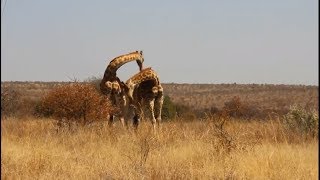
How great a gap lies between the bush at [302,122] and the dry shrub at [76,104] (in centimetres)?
455

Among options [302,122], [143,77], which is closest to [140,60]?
[143,77]

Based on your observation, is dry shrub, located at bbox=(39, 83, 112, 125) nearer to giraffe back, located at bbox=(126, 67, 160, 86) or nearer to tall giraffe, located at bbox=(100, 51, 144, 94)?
tall giraffe, located at bbox=(100, 51, 144, 94)

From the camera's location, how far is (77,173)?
6.73 metres

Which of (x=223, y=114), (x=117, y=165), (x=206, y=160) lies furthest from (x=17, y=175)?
(x=223, y=114)

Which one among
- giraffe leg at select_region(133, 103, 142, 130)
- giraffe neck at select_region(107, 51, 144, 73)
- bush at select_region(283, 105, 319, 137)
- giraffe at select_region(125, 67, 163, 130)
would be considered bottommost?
bush at select_region(283, 105, 319, 137)

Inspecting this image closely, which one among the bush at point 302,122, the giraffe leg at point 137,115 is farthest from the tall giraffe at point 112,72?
the bush at point 302,122

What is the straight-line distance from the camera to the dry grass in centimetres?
673

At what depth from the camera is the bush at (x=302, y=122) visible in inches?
512

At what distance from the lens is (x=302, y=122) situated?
13.5 m

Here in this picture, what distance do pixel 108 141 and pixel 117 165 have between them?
2.89m

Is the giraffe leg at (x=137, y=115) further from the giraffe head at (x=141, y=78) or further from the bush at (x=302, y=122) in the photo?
the bush at (x=302, y=122)

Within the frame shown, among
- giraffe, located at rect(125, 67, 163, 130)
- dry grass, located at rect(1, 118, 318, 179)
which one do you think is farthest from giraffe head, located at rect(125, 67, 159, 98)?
dry grass, located at rect(1, 118, 318, 179)

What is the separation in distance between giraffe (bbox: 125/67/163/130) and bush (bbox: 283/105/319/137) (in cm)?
331

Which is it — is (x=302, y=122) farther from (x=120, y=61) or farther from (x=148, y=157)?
(x=148, y=157)
